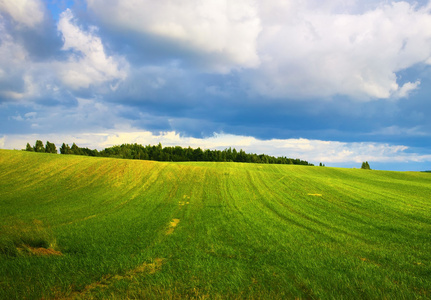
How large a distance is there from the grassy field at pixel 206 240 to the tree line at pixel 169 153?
70355 millimetres

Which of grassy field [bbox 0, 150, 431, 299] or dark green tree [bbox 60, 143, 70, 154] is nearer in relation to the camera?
grassy field [bbox 0, 150, 431, 299]

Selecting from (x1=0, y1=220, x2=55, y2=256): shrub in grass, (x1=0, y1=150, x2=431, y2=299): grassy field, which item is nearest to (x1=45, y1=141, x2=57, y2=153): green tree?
(x1=0, y1=150, x2=431, y2=299): grassy field

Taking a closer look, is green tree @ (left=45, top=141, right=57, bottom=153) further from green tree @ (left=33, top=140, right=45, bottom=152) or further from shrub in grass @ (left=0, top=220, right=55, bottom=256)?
shrub in grass @ (left=0, top=220, right=55, bottom=256)

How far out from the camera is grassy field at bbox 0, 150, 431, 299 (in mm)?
8523

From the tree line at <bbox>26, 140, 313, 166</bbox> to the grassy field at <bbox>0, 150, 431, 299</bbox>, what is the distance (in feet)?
231

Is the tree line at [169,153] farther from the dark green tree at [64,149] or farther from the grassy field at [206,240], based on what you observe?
the grassy field at [206,240]

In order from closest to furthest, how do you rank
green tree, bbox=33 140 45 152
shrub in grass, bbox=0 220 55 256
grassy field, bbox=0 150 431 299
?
grassy field, bbox=0 150 431 299 < shrub in grass, bbox=0 220 55 256 < green tree, bbox=33 140 45 152

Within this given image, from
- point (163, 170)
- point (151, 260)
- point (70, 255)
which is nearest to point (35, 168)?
point (163, 170)

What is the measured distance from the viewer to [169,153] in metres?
119

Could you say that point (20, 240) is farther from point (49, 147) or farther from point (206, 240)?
point (49, 147)

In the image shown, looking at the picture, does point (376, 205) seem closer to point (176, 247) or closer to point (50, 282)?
point (176, 247)

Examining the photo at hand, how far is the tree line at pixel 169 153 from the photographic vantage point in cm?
10962

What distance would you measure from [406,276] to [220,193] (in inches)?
1047

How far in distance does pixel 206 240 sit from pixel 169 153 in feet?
346
